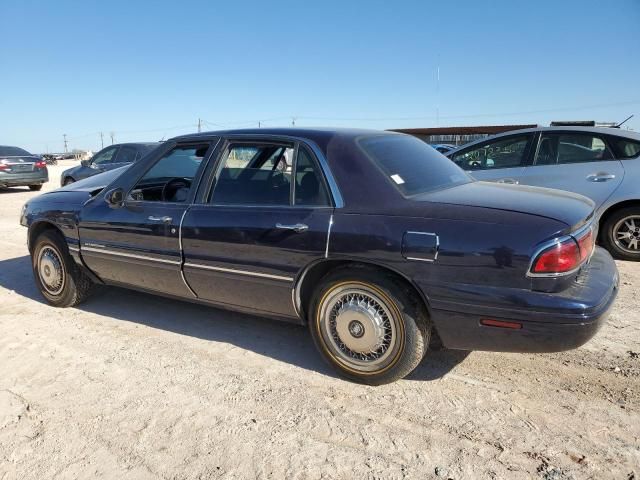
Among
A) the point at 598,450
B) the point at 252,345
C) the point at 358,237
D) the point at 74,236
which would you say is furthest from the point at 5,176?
the point at 598,450

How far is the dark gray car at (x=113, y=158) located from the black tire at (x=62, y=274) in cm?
770

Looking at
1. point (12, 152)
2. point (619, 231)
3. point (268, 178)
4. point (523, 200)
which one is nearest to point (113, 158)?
point (12, 152)

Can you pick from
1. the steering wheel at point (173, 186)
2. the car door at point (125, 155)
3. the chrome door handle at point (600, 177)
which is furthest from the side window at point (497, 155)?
the car door at point (125, 155)

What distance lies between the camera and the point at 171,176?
13.9 ft

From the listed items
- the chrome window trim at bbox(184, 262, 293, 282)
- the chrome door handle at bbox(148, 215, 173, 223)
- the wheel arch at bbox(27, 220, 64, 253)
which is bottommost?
the chrome window trim at bbox(184, 262, 293, 282)

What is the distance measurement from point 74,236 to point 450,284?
3.26 metres

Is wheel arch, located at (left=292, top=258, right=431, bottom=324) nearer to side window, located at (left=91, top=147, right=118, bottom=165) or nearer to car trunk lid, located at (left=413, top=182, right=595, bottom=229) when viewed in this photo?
car trunk lid, located at (left=413, top=182, right=595, bottom=229)

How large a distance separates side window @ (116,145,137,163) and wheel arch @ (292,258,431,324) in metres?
10.2

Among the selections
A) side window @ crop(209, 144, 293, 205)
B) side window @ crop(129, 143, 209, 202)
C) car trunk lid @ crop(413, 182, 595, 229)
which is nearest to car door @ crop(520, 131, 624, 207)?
car trunk lid @ crop(413, 182, 595, 229)

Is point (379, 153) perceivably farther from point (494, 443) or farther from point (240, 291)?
point (494, 443)

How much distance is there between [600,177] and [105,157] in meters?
11.2

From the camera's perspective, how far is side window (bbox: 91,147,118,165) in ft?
41.1

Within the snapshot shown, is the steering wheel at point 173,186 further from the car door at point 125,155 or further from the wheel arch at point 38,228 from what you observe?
the car door at point 125,155

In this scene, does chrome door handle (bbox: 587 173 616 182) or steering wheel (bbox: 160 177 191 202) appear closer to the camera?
steering wheel (bbox: 160 177 191 202)
